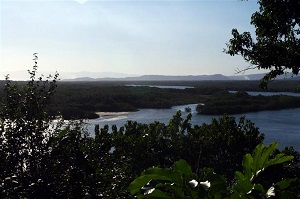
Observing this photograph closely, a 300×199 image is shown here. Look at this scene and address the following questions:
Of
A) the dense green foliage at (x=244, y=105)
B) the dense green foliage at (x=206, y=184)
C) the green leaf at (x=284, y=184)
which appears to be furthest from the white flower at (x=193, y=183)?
the dense green foliage at (x=244, y=105)

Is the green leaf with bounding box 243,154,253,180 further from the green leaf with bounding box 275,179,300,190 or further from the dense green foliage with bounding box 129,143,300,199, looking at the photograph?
the green leaf with bounding box 275,179,300,190

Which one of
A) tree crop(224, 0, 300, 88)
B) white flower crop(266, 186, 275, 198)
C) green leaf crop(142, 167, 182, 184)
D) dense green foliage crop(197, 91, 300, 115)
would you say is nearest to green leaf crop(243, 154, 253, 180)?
white flower crop(266, 186, 275, 198)

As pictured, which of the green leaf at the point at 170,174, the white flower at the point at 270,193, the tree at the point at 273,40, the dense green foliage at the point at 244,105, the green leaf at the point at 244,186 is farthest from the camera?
the dense green foliage at the point at 244,105

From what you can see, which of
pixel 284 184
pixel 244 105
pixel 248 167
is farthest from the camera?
pixel 244 105

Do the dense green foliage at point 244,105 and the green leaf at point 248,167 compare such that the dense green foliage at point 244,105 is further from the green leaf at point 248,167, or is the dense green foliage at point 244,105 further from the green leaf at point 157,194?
the green leaf at point 157,194

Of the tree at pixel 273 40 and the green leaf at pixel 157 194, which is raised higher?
the tree at pixel 273 40

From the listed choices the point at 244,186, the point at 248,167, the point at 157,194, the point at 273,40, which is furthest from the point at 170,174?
the point at 273,40

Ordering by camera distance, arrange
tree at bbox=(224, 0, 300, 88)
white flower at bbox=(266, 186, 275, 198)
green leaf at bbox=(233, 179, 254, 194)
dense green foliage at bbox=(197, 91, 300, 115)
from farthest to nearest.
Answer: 1. dense green foliage at bbox=(197, 91, 300, 115)
2. tree at bbox=(224, 0, 300, 88)
3. green leaf at bbox=(233, 179, 254, 194)
4. white flower at bbox=(266, 186, 275, 198)

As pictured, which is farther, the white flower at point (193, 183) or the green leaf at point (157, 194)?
the green leaf at point (157, 194)

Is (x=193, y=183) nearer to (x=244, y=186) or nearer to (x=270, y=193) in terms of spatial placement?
(x=244, y=186)
